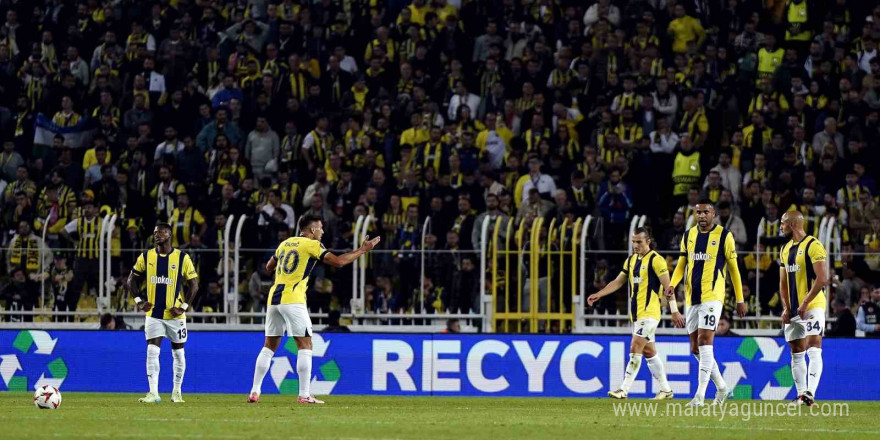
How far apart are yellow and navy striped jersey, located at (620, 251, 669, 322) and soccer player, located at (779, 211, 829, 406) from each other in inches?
94.3

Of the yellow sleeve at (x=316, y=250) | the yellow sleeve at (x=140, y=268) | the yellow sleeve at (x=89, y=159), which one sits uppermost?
the yellow sleeve at (x=89, y=159)

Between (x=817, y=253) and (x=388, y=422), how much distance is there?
502 cm

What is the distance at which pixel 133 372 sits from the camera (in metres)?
21.0

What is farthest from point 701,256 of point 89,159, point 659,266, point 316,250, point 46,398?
point 89,159

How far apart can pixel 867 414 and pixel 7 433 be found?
8875 millimetres

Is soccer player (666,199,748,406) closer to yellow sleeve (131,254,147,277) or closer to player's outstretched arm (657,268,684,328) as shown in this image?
player's outstretched arm (657,268,684,328)

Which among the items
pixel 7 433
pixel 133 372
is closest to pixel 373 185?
pixel 133 372

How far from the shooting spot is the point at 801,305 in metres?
15.4

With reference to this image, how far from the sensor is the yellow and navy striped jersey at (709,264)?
15.9 metres

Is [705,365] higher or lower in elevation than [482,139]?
lower

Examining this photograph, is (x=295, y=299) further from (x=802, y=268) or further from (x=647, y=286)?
(x=802, y=268)

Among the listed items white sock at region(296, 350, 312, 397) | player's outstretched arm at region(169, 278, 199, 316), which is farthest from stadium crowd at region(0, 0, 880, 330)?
white sock at region(296, 350, 312, 397)

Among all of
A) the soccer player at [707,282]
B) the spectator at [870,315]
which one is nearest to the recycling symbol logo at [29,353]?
the soccer player at [707,282]

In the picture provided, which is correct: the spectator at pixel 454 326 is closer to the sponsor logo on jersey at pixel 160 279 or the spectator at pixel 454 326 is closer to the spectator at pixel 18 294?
the sponsor logo on jersey at pixel 160 279
